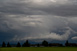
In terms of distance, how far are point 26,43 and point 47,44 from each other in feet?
67.1

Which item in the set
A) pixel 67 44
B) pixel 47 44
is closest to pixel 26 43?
pixel 47 44

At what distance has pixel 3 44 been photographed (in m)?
196

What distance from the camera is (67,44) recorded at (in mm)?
184750

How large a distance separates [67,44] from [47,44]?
1915 centimetres

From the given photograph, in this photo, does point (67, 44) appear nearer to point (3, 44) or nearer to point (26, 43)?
point (26, 43)

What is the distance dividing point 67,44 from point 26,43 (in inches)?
1557

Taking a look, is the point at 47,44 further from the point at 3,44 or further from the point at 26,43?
the point at 3,44

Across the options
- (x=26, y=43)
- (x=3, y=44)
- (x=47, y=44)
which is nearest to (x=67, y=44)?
(x=47, y=44)

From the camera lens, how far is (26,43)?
18925cm

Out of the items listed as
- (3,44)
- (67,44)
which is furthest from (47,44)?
(3,44)

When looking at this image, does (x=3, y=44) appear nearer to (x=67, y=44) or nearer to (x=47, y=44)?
(x=47, y=44)

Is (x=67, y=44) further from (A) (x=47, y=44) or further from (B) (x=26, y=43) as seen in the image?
(B) (x=26, y=43)

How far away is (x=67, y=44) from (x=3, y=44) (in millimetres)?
63739

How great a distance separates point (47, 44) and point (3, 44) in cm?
4458
